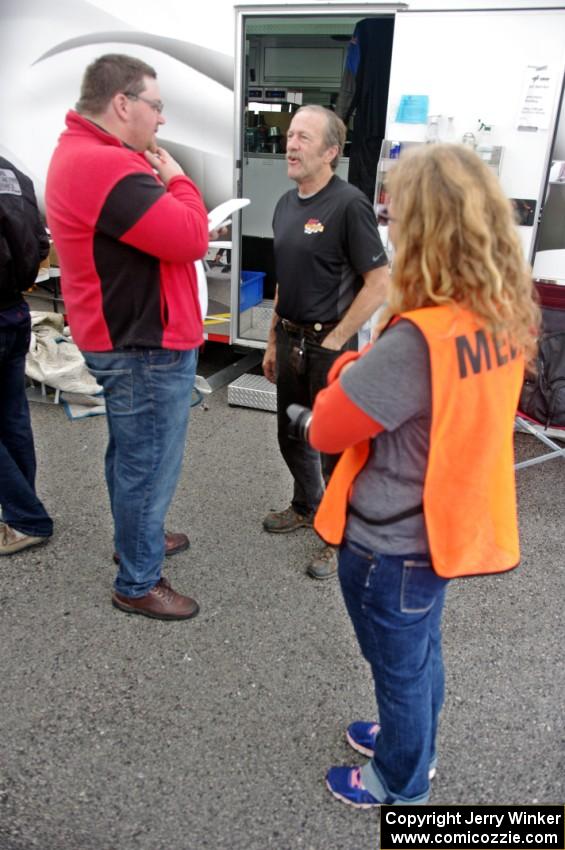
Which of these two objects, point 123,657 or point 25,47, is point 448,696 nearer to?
point 123,657

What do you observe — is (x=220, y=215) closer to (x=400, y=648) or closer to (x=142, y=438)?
(x=142, y=438)

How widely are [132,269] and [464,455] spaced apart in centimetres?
123

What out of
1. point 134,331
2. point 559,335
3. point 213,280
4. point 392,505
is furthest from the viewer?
point 213,280

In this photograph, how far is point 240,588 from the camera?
286cm

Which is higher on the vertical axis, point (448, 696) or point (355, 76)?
point (355, 76)

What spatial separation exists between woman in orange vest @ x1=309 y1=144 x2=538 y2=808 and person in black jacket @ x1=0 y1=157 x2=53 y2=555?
173 cm

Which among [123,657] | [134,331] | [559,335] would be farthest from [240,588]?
[559,335]

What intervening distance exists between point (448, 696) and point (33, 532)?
190cm

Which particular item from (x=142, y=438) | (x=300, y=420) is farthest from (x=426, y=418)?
(x=142, y=438)

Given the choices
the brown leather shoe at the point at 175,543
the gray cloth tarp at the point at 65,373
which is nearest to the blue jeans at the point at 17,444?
the brown leather shoe at the point at 175,543

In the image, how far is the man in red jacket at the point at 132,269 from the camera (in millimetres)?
1954

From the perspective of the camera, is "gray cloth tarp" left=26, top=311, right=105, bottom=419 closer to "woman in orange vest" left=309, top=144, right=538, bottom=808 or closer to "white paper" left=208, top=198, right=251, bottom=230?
"white paper" left=208, top=198, right=251, bottom=230

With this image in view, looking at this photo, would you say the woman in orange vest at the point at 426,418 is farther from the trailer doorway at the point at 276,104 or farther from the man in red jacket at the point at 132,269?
the trailer doorway at the point at 276,104

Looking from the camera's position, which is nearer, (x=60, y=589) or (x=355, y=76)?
(x=60, y=589)
